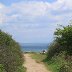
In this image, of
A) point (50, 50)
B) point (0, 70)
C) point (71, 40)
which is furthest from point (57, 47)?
point (0, 70)

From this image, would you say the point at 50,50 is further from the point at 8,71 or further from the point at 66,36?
the point at 8,71

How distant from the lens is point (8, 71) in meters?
20.9

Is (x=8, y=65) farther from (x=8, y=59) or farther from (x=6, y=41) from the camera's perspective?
(x=6, y=41)

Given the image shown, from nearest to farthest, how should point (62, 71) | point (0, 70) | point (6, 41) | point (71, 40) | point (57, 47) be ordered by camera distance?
point (0, 70) < point (62, 71) < point (6, 41) < point (71, 40) < point (57, 47)

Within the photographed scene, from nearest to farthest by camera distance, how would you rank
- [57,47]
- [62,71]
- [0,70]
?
1. [0,70]
2. [62,71]
3. [57,47]

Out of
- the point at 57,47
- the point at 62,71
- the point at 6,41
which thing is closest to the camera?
the point at 62,71

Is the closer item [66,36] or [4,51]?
[4,51]

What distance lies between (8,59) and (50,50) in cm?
1991

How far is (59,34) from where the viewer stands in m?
37.6

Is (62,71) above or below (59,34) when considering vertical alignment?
below

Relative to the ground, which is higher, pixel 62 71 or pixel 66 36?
pixel 66 36

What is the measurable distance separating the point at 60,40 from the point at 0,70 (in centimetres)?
1940

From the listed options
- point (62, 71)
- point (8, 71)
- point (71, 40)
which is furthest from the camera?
point (71, 40)

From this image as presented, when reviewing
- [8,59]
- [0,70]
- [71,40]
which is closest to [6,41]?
[71,40]
